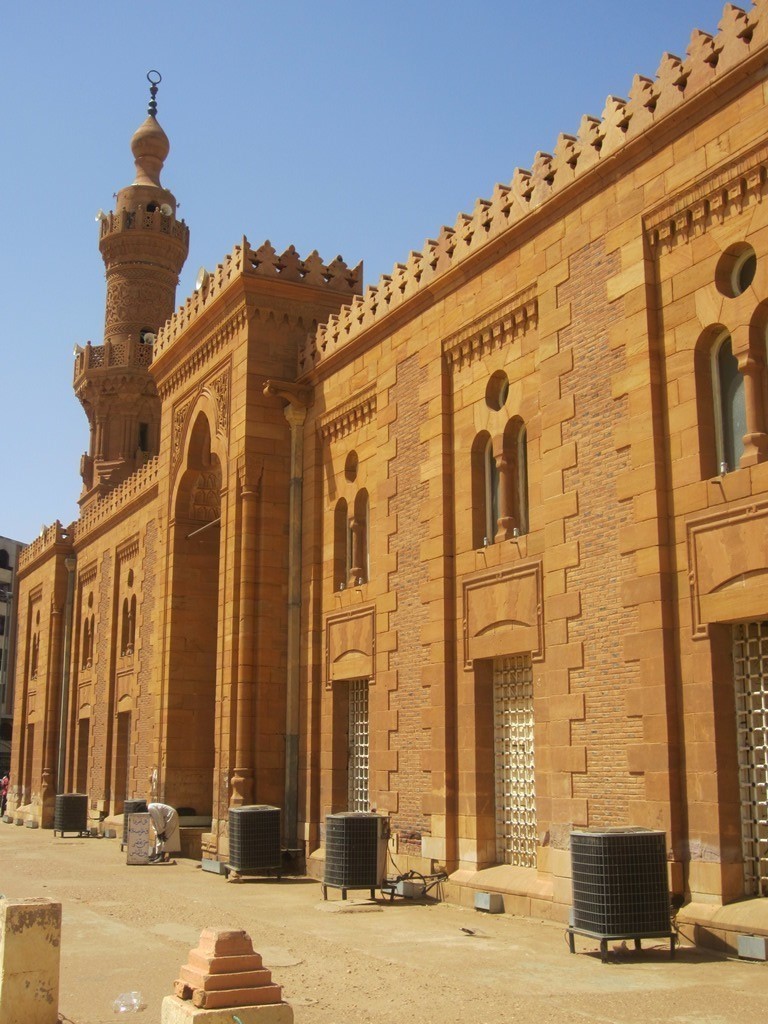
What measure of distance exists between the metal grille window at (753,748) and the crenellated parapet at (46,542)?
2893 centimetres

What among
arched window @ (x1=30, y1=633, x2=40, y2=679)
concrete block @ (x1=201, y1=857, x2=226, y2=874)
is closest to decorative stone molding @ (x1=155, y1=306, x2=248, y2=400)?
concrete block @ (x1=201, y1=857, x2=226, y2=874)

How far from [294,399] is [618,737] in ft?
31.0

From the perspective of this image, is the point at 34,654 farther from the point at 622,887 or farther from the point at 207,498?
the point at 622,887

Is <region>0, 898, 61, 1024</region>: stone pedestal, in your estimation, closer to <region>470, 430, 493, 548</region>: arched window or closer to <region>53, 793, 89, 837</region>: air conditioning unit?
<region>470, 430, 493, 548</region>: arched window

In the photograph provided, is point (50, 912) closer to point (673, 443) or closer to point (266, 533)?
point (673, 443)

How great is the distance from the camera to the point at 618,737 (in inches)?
436

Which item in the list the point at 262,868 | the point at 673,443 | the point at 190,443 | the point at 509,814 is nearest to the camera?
the point at 673,443

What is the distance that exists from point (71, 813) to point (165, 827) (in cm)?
830

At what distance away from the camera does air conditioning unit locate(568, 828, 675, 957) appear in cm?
933

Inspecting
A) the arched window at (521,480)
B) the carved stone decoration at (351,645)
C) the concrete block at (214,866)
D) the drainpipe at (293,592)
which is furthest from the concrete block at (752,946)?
the concrete block at (214,866)

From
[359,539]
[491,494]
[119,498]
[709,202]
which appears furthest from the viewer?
[119,498]

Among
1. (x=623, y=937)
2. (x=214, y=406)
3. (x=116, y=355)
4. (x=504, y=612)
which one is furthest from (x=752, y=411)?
(x=116, y=355)

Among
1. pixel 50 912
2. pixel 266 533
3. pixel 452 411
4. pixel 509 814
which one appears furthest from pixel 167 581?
pixel 50 912

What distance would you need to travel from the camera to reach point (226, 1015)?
5.73 metres
